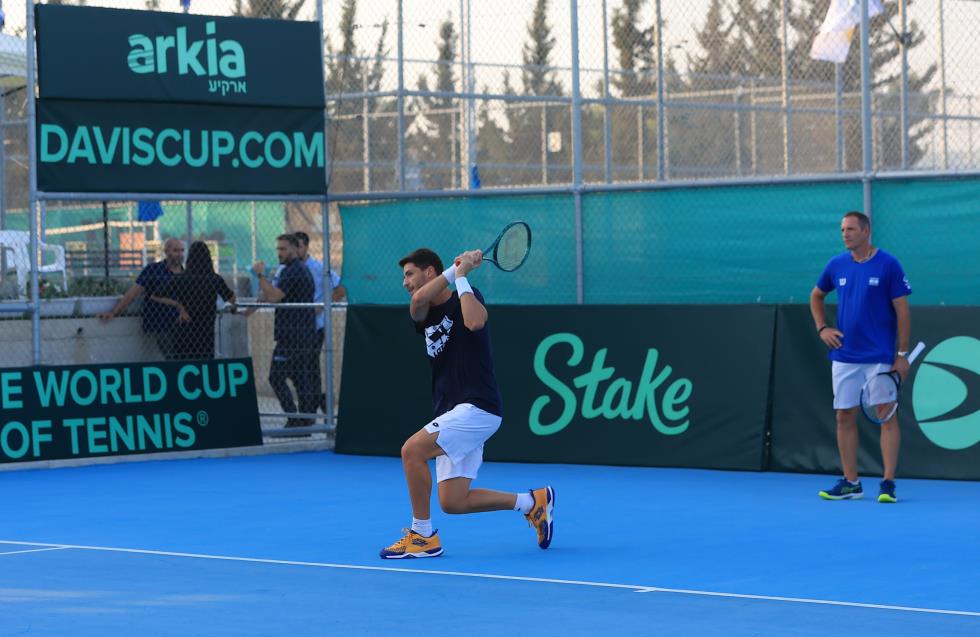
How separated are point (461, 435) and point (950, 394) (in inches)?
194

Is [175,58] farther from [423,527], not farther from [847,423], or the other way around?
[423,527]

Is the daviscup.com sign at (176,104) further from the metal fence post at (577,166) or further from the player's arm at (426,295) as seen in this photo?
the player's arm at (426,295)

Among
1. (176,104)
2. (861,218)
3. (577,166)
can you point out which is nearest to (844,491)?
(861,218)

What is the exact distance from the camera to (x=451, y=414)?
957 cm

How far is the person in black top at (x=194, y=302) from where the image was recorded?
16.1m

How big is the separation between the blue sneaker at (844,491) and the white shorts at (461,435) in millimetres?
3363

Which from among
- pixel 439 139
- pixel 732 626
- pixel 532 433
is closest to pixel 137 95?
pixel 532 433

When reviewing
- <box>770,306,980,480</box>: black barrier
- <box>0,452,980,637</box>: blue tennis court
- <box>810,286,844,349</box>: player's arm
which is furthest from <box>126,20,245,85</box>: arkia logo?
<box>810,286,844,349</box>: player's arm

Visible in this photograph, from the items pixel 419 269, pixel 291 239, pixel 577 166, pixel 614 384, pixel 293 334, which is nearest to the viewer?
pixel 419 269

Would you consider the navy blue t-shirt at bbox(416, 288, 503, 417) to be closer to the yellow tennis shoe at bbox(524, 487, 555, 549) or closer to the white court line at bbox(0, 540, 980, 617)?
the yellow tennis shoe at bbox(524, 487, 555, 549)

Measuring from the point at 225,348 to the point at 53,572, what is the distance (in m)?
7.72

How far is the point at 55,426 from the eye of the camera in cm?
1491

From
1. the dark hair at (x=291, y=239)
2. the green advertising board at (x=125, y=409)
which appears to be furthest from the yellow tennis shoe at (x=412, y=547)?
the dark hair at (x=291, y=239)

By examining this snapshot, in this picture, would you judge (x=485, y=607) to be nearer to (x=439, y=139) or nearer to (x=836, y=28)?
(x=836, y=28)
